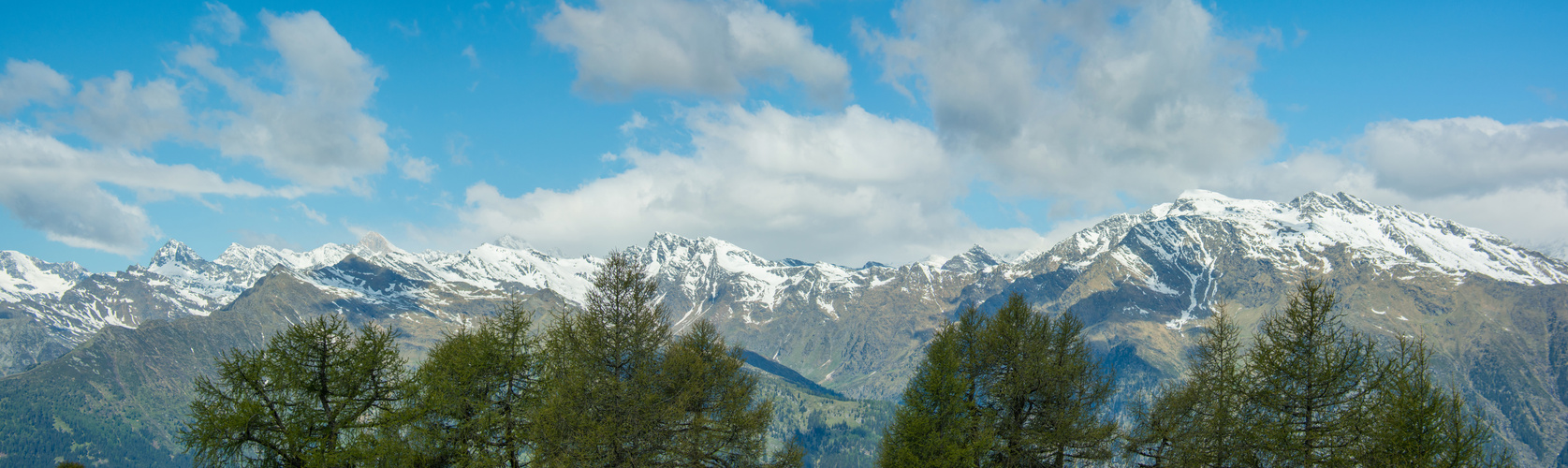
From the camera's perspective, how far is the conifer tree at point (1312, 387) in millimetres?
20531

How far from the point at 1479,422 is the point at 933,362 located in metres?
14.2

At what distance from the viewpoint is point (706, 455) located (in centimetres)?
2428

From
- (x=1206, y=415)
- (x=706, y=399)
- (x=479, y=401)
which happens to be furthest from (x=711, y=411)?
(x=1206, y=415)

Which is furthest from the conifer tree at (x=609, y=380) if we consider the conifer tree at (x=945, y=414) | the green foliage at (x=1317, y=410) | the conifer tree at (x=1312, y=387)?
the conifer tree at (x=1312, y=387)

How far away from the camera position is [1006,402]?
25922 mm

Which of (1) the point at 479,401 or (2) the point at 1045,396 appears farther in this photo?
(2) the point at 1045,396

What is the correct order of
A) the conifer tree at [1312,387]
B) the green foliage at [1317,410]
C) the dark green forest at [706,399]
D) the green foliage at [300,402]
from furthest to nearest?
the green foliage at [300,402], the dark green forest at [706,399], the conifer tree at [1312,387], the green foliage at [1317,410]

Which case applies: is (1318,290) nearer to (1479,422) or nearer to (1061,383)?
(1479,422)

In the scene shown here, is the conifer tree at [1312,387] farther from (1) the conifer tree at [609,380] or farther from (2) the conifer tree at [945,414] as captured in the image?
(1) the conifer tree at [609,380]

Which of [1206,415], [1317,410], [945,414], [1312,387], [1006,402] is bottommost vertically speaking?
[945,414]

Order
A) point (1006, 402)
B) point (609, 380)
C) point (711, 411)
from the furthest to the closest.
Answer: point (1006, 402) → point (711, 411) → point (609, 380)

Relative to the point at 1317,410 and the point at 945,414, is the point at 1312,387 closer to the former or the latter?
the point at 1317,410

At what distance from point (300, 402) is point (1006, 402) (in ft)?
72.4

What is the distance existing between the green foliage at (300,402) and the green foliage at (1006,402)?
54.6 feet
